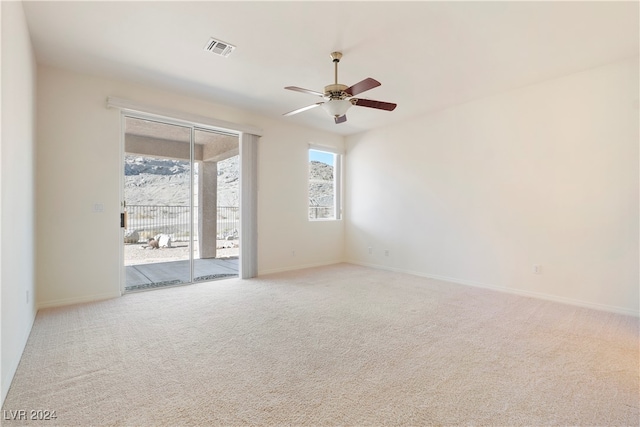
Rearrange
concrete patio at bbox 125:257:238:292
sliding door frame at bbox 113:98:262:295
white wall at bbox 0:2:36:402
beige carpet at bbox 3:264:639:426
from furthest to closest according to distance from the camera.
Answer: sliding door frame at bbox 113:98:262:295
concrete patio at bbox 125:257:238:292
white wall at bbox 0:2:36:402
beige carpet at bbox 3:264:639:426

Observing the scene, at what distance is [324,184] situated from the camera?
6.55m

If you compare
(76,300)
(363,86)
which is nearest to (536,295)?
(363,86)

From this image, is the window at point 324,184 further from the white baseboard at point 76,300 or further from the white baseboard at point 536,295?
the white baseboard at point 76,300

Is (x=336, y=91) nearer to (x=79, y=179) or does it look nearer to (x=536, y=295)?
(x=79, y=179)

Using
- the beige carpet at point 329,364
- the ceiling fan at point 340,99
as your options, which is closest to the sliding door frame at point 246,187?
the beige carpet at point 329,364

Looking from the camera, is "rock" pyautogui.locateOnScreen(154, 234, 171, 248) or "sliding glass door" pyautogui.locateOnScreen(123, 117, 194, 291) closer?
"sliding glass door" pyautogui.locateOnScreen(123, 117, 194, 291)

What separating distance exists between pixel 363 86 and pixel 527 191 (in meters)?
2.86

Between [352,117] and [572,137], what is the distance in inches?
121

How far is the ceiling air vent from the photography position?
301 cm

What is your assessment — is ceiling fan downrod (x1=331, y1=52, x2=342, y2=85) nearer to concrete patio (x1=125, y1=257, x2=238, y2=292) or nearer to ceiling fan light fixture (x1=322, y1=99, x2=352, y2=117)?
ceiling fan light fixture (x1=322, y1=99, x2=352, y2=117)

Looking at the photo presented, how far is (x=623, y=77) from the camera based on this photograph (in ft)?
11.2

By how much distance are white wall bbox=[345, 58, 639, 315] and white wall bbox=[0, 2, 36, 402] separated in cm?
Result: 499

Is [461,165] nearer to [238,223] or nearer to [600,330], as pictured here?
[600,330]

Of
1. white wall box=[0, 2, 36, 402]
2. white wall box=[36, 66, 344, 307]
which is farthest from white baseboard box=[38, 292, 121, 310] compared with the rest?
white wall box=[0, 2, 36, 402]
